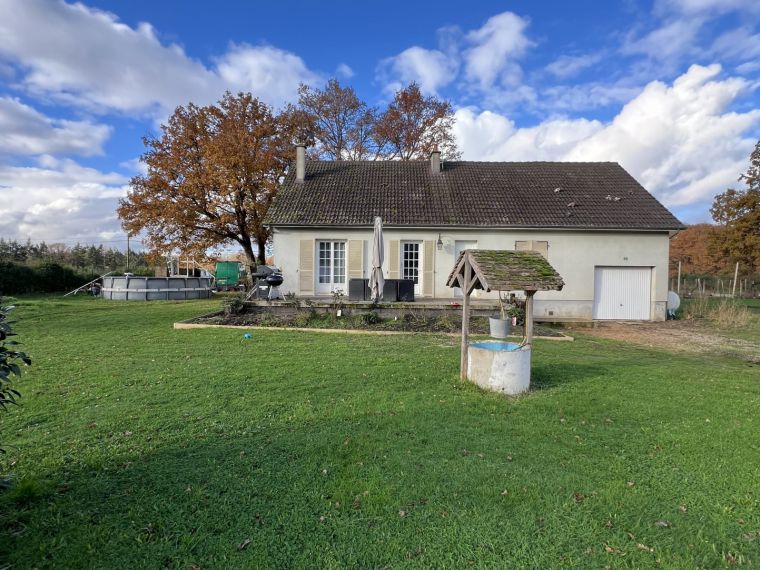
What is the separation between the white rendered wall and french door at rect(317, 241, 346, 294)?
14.6 inches

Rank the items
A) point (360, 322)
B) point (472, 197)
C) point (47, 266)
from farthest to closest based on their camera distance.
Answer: point (47, 266) < point (472, 197) < point (360, 322)

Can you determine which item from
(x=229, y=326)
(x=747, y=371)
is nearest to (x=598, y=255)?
(x=747, y=371)

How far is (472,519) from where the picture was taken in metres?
2.74

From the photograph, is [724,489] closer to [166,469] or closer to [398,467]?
[398,467]

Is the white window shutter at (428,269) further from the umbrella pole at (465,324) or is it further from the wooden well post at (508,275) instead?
the umbrella pole at (465,324)

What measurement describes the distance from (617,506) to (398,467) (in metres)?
1.61

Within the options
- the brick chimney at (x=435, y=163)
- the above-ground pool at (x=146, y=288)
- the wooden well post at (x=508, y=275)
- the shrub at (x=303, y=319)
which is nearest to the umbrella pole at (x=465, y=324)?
the wooden well post at (x=508, y=275)

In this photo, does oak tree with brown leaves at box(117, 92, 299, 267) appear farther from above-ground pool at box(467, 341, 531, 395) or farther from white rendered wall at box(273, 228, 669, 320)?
above-ground pool at box(467, 341, 531, 395)

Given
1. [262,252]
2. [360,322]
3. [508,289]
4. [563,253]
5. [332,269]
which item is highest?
[262,252]

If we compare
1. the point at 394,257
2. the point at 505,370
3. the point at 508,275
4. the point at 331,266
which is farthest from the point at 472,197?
the point at 505,370

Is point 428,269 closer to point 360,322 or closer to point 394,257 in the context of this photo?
point 394,257

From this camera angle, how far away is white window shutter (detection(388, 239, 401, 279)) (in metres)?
14.3

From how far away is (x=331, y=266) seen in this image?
14.6 meters

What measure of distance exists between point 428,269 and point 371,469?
11.2 meters
